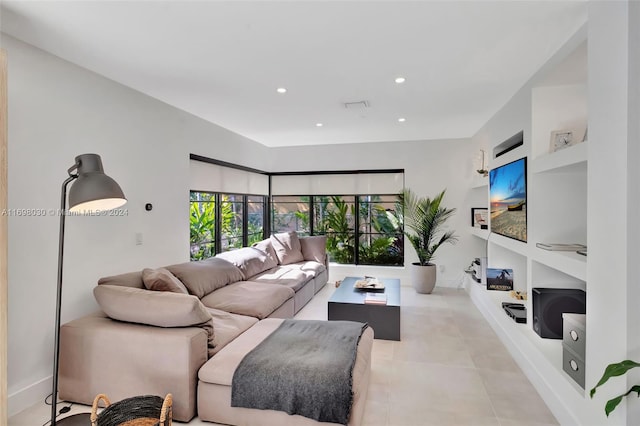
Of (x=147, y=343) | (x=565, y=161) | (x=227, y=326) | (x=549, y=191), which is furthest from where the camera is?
(x=549, y=191)

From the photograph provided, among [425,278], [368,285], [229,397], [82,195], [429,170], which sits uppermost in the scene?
[429,170]

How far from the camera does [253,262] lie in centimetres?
473

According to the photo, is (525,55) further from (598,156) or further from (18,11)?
(18,11)

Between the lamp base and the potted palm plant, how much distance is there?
446cm

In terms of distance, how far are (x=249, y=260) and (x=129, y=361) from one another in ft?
8.10

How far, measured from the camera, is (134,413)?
1902 millimetres

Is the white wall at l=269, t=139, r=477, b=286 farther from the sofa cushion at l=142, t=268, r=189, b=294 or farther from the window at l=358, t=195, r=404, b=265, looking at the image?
the sofa cushion at l=142, t=268, r=189, b=294

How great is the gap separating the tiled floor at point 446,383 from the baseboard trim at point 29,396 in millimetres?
54

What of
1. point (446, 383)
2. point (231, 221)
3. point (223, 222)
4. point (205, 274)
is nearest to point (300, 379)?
point (446, 383)

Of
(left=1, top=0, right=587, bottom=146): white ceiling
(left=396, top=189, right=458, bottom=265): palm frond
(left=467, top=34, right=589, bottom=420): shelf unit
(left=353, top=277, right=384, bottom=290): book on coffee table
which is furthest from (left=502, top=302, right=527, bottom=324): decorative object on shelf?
(left=1, top=0, right=587, bottom=146): white ceiling

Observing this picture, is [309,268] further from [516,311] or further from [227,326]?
[516,311]

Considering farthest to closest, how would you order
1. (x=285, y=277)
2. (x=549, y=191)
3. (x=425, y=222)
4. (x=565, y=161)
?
(x=425, y=222) → (x=285, y=277) → (x=549, y=191) → (x=565, y=161)

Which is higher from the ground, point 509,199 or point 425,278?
point 509,199

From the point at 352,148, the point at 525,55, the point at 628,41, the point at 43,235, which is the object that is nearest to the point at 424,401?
the point at 628,41
